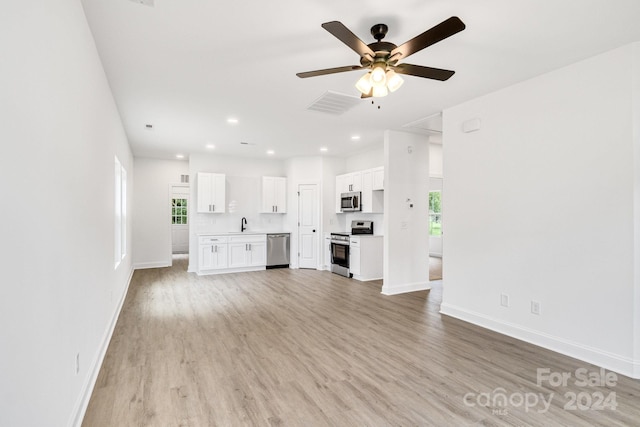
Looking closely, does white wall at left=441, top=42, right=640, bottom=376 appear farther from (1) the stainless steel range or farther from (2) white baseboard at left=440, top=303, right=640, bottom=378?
(1) the stainless steel range

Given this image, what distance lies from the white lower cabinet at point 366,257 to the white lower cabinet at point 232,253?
7.64 feet

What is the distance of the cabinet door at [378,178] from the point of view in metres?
6.48

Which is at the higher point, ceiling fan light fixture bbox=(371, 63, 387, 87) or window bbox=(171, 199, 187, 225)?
ceiling fan light fixture bbox=(371, 63, 387, 87)

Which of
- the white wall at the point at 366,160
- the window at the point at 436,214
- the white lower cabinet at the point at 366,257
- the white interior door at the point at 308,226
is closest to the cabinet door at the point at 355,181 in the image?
the white wall at the point at 366,160

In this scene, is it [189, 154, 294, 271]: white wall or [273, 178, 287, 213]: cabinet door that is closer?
[189, 154, 294, 271]: white wall

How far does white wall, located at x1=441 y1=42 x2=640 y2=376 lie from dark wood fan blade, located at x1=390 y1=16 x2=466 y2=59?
6.44 feet

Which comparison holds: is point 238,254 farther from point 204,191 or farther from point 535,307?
point 535,307

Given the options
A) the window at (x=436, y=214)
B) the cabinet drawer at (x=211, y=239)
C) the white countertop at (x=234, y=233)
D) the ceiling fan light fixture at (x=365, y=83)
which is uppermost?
the ceiling fan light fixture at (x=365, y=83)

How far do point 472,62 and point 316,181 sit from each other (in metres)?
5.26

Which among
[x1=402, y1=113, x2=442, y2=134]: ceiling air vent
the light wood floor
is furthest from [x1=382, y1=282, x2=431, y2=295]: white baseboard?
[x1=402, y1=113, x2=442, y2=134]: ceiling air vent

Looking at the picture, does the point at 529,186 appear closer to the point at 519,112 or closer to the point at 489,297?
the point at 519,112

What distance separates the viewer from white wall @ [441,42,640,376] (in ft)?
9.24

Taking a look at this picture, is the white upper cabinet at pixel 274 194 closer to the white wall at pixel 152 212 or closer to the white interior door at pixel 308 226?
the white interior door at pixel 308 226

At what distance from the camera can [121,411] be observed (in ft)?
7.20
